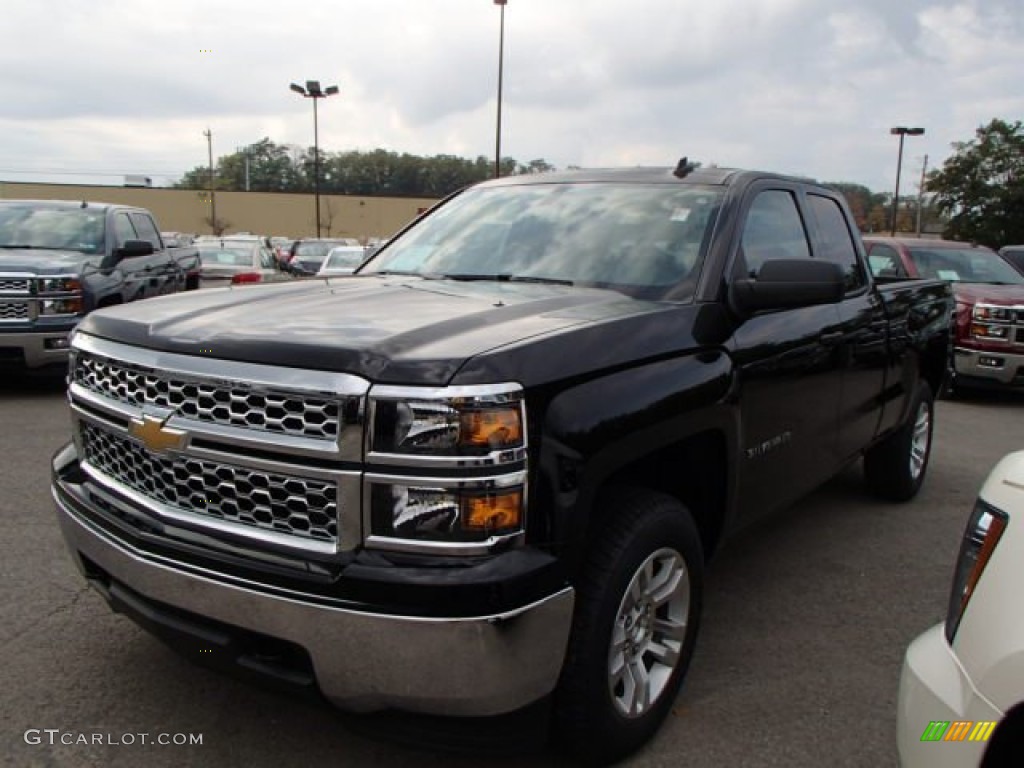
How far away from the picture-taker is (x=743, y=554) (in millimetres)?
4637

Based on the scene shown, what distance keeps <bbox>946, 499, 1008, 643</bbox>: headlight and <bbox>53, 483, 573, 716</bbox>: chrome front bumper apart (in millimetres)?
911

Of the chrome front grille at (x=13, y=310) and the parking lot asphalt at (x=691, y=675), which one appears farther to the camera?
the chrome front grille at (x=13, y=310)

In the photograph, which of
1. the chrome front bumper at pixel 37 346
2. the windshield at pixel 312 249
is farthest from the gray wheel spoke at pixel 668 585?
the windshield at pixel 312 249

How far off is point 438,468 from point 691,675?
1.70 meters

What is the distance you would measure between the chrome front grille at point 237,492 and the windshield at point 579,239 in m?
1.53

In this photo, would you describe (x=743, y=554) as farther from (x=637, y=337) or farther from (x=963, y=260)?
(x=963, y=260)

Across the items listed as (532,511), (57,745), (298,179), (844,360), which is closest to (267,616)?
(532,511)

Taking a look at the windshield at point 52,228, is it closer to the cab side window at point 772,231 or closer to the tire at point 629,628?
the cab side window at point 772,231

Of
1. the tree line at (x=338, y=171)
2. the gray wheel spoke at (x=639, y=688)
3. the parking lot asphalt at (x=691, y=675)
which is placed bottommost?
the parking lot asphalt at (x=691, y=675)

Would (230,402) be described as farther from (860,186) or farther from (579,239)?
(860,186)

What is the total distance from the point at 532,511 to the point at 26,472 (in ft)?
15.5

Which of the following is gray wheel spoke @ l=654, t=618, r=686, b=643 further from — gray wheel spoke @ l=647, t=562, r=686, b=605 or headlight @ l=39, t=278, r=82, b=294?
headlight @ l=39, t=278, r=82, b=294

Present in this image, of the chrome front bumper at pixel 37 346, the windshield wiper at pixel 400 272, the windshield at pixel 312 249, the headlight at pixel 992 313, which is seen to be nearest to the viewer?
the windshield wiper at pixel 400 272

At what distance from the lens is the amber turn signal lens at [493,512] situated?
6.98 ft
